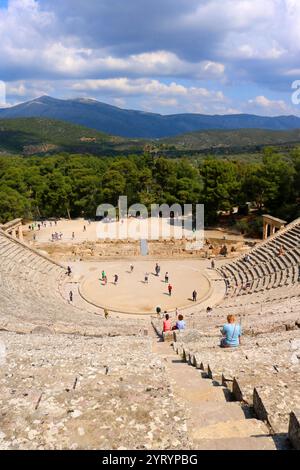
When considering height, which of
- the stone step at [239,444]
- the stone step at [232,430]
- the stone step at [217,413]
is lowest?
the stone step at [217,413]

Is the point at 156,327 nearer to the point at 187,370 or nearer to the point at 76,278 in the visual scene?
the point at 187,370

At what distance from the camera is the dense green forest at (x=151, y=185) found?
133ft

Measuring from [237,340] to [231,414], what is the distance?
4661mm

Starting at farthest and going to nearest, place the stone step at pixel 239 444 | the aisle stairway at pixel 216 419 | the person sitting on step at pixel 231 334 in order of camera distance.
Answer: the person sitting on step at pixel 231 334 → the aisle stairway at pixel 216 419 → the stone step at pixel 239 444

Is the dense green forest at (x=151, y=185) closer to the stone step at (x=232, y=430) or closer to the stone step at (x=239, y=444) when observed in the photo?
the stone step at (x=232, y=430)

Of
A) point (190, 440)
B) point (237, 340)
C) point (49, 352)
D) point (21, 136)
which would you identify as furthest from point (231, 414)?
point (21, 136)

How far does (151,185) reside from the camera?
51.7 meters

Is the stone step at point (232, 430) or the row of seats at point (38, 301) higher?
the stone step at point (232, 430)

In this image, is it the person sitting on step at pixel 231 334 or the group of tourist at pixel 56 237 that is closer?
the person sitting on step at pixel 231 334

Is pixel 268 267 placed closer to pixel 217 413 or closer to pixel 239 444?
pixel 217 413

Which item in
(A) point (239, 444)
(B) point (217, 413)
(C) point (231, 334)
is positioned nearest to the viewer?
(A) point (239, 444)

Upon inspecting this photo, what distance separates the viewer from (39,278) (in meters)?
24.7

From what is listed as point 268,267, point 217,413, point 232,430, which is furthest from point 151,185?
point 232,430

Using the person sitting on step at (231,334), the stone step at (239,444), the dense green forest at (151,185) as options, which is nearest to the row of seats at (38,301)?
the person sitting on step at (231,334)
